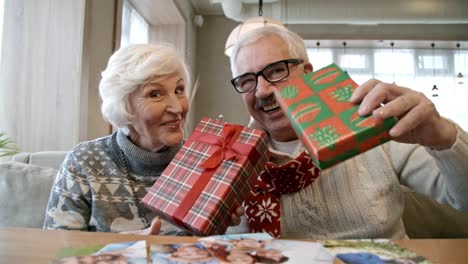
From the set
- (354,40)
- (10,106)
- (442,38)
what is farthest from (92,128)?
(442,38)

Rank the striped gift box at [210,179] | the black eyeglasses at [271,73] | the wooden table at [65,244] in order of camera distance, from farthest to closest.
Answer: the black eyeglasses at [271,73] → the striped gift box at [210,179] → the wooden table at [65,244]

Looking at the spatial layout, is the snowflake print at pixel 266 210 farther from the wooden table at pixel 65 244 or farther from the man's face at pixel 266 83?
the wooden table at pixel 65 244

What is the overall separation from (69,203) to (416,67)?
5.22 meters

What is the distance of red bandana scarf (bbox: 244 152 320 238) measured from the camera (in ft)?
3.01

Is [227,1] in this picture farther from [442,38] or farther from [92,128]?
[442,38]

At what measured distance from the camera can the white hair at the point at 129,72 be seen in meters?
1.08

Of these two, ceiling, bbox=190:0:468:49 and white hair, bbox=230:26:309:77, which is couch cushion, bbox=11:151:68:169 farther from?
ceiling, bbox=190:0:468:49

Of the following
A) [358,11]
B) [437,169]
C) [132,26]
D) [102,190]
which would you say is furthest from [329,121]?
[358,11]

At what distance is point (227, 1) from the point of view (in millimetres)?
3818

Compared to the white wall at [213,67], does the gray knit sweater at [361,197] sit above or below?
below

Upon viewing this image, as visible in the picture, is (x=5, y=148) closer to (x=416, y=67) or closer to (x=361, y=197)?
(x=361, y=197)

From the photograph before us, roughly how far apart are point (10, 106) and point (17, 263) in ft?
5.68

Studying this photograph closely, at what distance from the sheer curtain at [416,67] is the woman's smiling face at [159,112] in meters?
4.26

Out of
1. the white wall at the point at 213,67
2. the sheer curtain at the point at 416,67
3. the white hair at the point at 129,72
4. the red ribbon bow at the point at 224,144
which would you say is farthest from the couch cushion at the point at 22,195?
the sheer curtain at the point at 416,67
